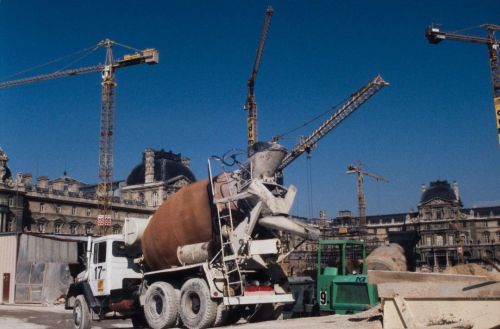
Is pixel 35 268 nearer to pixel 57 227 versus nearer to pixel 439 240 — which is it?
pixel 57 227

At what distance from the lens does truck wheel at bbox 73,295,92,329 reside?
15.8 metres

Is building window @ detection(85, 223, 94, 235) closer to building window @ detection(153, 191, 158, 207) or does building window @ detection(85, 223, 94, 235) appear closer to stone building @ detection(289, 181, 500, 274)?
building window @ detection(153, 191, 158, 207)

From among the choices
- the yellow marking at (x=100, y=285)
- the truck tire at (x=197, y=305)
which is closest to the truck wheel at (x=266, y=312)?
the truck tire at (x=197, y=305)

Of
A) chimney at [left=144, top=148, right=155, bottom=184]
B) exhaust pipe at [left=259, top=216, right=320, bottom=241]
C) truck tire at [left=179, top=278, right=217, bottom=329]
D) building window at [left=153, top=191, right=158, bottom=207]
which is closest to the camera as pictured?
truck tire at [left=179, top=278, right=217, bottom=329]

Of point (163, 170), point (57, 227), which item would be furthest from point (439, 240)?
point (57, 227)

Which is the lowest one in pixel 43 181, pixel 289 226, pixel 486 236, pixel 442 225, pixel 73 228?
pixel 289 226

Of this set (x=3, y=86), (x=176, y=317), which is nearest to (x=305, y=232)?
(x=176, y=317)

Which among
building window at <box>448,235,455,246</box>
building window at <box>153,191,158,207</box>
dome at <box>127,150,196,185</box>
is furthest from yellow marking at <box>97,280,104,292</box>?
building window at <box>448,235,455,246</box>

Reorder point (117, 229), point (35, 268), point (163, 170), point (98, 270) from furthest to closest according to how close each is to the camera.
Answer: point (163, 170) < point (117, 229) < point (35, 268) < point (98, 270)

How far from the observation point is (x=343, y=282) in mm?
15500

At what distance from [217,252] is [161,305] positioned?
2.39m

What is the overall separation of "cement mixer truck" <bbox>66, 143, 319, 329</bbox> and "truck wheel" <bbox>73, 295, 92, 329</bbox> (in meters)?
0.30

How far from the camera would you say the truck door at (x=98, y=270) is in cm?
1573

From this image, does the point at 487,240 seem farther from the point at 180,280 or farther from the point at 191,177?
the point at 180,280
